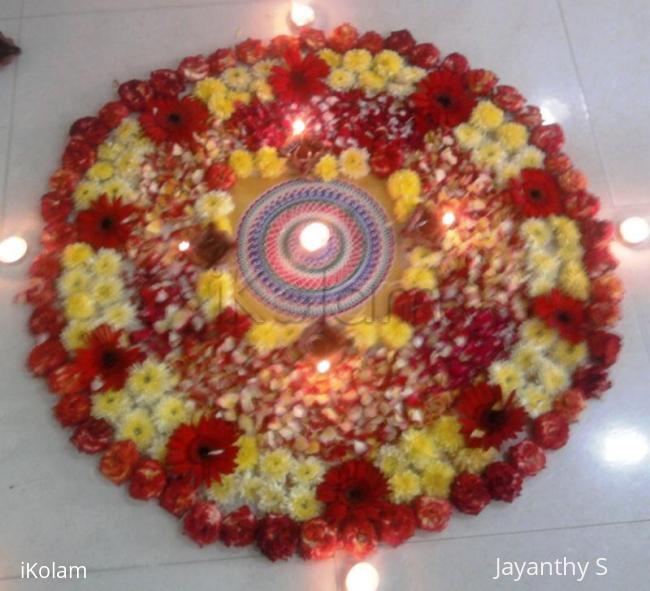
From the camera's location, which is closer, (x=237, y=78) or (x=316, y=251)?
(x=316, y=251)

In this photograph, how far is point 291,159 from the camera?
4.38 feet

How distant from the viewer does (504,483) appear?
1.09 meters

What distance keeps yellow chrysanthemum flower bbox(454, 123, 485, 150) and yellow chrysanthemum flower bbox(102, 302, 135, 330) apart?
2.34 ft

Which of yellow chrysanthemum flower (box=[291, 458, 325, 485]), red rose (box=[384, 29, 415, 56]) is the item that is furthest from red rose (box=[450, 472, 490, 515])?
red rose (box=[384, 29, 415, 56])

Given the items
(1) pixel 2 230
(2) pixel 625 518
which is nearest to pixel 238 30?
(1) pixel 2 230

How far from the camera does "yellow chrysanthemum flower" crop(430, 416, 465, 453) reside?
1.12 meters

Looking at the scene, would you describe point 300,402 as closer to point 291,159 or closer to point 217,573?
point 217,573

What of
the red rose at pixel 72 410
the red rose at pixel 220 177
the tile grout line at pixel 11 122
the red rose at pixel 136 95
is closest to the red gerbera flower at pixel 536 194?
the red rose at pixel 220 177

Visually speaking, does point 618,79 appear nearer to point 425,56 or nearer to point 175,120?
point 425,56

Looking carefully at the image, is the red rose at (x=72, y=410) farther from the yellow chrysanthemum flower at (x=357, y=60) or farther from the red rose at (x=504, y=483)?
the yellow chrysanthemum flower at (x=357, y=60)

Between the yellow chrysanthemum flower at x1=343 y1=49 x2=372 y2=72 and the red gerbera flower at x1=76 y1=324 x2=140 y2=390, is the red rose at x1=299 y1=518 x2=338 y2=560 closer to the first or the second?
the red gerbera flower at x1=76 y1=324 x2=140 y2=390

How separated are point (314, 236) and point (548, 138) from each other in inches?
20.8

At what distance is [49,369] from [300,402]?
442 millimetres

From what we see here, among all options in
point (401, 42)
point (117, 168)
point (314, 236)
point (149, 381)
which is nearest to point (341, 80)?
point (401, 42)
